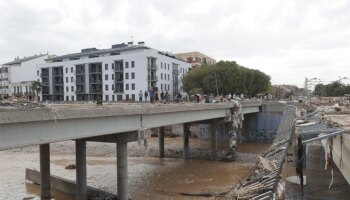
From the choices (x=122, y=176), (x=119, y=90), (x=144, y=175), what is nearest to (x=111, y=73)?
(x=119, y=90)

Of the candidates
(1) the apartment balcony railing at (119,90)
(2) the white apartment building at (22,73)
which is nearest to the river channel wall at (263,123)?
(1) the apartment balcony railing at (119,90)

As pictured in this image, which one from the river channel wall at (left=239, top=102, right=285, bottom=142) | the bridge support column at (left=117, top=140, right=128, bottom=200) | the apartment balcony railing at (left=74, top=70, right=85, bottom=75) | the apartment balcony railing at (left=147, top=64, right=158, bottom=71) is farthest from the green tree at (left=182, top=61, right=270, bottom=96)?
the bridge support column at (left=117, top=140, right=128, bottom=200)

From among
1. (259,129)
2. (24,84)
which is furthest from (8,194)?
(24,84)

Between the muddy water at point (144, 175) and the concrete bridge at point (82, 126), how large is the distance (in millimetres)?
3705

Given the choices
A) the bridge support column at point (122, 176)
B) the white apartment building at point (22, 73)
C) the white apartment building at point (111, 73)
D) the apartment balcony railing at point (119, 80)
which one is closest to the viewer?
the bridge support column at point (122, 176)

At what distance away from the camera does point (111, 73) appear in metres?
88.6

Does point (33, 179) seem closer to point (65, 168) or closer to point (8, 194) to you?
point (8, 194)

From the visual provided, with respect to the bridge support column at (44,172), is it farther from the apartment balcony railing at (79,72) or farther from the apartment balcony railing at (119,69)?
the apartment balcony railing at (79,72)

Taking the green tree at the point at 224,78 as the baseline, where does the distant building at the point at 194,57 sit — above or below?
above

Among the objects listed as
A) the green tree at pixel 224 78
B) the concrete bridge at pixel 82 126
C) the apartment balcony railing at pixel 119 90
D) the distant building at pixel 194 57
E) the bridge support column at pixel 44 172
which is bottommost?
the bridge support column at pixel 44 172

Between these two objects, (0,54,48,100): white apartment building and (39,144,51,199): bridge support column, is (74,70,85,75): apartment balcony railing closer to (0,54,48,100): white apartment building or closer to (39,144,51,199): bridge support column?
(0,54,48,100): white apartment building

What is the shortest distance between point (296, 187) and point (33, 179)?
17291mm

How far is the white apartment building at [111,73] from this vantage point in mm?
84375

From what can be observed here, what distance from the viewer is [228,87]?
78188 mm
